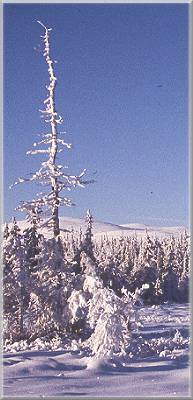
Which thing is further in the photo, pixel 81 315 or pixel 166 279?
pixel 166 279

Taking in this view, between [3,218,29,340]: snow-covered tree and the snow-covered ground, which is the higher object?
[3,218,29,340]: snow-covered tree

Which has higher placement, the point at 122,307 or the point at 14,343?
the point at 122,307

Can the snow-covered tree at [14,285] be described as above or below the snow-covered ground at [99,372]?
above

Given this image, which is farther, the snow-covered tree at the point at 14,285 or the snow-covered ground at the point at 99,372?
the snow-covered tree at the point at 14,285

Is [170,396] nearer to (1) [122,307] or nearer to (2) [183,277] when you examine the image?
(1) [122,307]

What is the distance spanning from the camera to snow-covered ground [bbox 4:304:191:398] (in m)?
12.6

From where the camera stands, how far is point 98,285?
→ 17.9 meters

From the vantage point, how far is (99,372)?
14602 millimetres

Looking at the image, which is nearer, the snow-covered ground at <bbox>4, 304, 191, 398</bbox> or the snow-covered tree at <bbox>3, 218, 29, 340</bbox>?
the snow-covered ground at <bbox>4, 304, 191, 398</bbox>

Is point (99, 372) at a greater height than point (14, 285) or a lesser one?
lesser

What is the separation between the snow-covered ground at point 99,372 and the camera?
1265 cm

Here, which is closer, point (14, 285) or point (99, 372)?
point (99, 372)

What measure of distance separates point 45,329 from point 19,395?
27.1 ft

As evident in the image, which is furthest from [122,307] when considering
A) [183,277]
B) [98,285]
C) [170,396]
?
[183,277]
